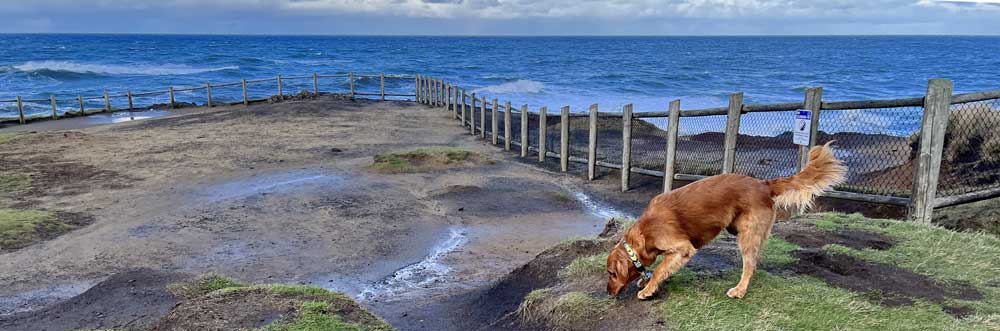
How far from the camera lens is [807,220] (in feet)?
24.4

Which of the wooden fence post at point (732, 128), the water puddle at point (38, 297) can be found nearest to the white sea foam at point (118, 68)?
the water puddle at point (38, 297)

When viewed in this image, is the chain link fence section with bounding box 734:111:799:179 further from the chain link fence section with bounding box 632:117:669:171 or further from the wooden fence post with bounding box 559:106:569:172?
the wooden fence post with bounding box 559:106:569:172

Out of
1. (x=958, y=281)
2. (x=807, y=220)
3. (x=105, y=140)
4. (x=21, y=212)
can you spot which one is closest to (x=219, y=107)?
(x=105, y=140)

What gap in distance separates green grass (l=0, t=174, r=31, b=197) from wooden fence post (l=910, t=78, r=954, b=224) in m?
14.4

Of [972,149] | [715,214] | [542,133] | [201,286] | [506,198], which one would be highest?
[715,214]

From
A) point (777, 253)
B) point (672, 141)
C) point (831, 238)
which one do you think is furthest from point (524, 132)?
point (777, 253)

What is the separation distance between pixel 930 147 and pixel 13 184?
50.5 ft

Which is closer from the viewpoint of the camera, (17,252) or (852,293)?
(852,293)

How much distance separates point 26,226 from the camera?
9.91 meters

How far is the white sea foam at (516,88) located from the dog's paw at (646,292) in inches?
1545

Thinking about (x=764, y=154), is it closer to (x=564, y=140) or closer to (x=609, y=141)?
(x=564, y=140)

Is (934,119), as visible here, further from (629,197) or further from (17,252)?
(17,252)

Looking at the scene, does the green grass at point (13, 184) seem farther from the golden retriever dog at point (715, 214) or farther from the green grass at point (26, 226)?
the golden retriever dog at point (715, 214)

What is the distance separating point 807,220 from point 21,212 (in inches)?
448
